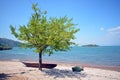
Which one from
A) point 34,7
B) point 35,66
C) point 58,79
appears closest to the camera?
point 58,79

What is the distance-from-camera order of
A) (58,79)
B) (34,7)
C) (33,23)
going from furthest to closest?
1. (34,7)
2. (33,23)
3. (58,79)

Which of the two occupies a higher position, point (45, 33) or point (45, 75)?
point (45, 33)

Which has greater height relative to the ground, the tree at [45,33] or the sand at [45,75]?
the tree at [45,33]

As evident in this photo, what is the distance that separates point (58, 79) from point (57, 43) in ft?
12.9

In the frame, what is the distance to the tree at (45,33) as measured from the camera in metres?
17.4

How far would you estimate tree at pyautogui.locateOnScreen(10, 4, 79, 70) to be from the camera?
685 inches

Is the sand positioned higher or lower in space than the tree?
lower

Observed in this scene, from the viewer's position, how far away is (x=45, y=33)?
58.3 feet

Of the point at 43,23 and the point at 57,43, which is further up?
the point at 43,23

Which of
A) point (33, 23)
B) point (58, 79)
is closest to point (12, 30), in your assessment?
point (33, 23)

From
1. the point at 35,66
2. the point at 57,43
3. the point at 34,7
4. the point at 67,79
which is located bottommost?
the point at 67,79

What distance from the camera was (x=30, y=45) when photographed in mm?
19156

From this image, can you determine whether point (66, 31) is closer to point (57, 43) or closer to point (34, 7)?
point (57, 43)

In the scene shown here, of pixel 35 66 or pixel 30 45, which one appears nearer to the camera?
pixel 30 45
